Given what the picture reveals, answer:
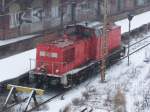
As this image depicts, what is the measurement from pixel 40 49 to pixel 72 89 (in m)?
2.32

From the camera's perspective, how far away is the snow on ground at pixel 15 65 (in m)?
22.0

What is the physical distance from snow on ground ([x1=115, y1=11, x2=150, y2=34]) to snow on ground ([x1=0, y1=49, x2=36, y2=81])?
11602 millimetres

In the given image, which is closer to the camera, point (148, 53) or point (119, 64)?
point (119, 64)

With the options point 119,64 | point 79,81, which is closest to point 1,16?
point 119,64

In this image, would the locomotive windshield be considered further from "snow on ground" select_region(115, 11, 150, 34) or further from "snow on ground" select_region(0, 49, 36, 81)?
"snow on ground" select_region(115, 11, 150, 34)

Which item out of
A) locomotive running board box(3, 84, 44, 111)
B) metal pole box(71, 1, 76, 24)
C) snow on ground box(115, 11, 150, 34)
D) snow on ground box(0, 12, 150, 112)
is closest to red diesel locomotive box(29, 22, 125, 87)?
snow on ground box(0, 12, 150, 112)

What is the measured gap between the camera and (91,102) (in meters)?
19.0

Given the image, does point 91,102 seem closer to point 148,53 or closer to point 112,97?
point 112,97

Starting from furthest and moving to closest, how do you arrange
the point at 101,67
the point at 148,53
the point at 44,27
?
the point at 44,27
the point at 148,53
the point at 101,67

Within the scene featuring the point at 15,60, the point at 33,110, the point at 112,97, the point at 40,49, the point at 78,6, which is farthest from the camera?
the point at 78,6

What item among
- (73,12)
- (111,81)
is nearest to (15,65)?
(111,81)

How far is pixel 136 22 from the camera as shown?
1679 inches

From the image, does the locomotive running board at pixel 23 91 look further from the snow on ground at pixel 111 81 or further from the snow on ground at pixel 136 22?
the snow on ground at pixel 136 22

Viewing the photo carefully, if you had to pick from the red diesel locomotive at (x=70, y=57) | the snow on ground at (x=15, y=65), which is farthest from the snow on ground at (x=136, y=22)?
the red diesel locomotive at (x=70, y=57)
